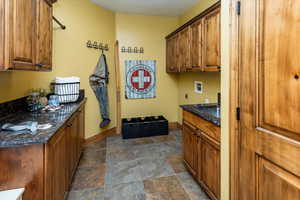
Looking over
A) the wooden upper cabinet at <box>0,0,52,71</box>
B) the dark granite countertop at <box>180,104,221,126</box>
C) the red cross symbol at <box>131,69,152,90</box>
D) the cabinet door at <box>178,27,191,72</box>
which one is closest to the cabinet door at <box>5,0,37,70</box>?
the wooden upper cabinet at <box>0,0,52,71</box>

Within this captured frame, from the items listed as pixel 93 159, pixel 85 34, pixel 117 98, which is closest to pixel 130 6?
pixel 85 34

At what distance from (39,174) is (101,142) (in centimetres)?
241

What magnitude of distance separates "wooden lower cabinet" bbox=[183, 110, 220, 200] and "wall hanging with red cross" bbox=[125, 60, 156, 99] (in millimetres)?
2054

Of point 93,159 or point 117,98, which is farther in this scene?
point 117,98

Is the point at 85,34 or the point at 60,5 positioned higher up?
the point at 60,5

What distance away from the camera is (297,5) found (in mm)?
835

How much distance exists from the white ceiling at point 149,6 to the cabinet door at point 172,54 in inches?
25.3

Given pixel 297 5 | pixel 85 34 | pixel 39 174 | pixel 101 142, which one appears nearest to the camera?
pixel 297 5

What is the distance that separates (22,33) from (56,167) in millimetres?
1123

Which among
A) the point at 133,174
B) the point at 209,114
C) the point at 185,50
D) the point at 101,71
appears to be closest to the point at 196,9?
the point at 185,50

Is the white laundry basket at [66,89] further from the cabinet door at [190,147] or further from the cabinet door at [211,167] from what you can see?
the cabinet door at [211,167]

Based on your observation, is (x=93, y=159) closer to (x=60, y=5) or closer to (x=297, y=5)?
(x=60, y=5)

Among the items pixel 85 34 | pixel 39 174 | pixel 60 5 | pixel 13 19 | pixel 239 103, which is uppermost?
pixel 60 5

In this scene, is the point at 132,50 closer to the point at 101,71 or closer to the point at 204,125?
the point at 101,71
